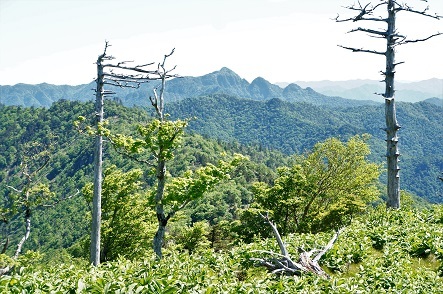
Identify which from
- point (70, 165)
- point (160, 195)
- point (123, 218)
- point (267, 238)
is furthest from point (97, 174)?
point (70, 165)

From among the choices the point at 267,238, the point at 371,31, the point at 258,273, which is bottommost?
the point at 267,238

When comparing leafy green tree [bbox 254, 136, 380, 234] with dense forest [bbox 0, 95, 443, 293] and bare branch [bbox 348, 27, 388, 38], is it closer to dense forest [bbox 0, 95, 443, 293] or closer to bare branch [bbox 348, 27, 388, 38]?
dense forest [bbox 0, 95, 443, 293]

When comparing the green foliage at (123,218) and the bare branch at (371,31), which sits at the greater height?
the bare branch at (371,31)

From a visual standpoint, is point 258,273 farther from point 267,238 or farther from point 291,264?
point 267,238

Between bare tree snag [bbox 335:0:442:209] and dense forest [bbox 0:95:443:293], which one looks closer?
dense forest [bbox 0:95:443:293]

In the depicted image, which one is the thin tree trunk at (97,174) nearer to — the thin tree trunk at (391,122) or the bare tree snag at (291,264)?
the bare tree snag at (291,264)

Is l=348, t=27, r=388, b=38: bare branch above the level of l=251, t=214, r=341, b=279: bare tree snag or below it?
above

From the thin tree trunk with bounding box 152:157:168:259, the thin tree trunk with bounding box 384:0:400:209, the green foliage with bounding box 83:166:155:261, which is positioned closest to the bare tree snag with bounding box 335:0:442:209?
the thin tree trunk with bounding box 384:0:400:209

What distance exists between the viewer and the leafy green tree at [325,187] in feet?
85.5

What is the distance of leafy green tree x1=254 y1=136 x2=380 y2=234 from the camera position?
2605cm

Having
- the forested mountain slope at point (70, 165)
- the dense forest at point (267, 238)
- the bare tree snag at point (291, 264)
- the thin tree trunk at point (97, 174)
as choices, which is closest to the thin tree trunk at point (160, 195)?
the dense forest at point (267, 238)

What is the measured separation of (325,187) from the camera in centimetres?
2708

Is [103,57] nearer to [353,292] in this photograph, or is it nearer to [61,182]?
[353,292]

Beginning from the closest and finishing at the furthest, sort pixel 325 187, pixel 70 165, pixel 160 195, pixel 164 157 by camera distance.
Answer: pixel 164 157, pixel 160 195, pixel 325 187, pixel 70 165
